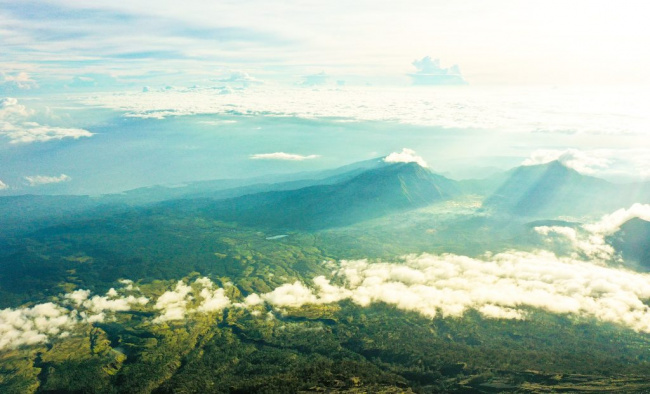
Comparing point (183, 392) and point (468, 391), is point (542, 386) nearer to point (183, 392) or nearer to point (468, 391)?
point (468, 391)

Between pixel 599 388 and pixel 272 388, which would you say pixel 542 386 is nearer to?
pixel 599 388

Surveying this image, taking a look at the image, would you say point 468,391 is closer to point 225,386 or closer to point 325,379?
point 325,379

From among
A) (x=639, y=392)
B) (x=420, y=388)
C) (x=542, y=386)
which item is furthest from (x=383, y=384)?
(x=639, y=392)

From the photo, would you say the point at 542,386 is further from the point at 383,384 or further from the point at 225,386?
the point at 225,386

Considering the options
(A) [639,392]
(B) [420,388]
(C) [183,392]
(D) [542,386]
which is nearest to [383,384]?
(B) [420,388]

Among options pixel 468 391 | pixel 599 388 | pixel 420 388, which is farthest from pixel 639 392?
pixel 420 388

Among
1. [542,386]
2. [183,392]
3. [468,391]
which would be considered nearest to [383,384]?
[468,391]
